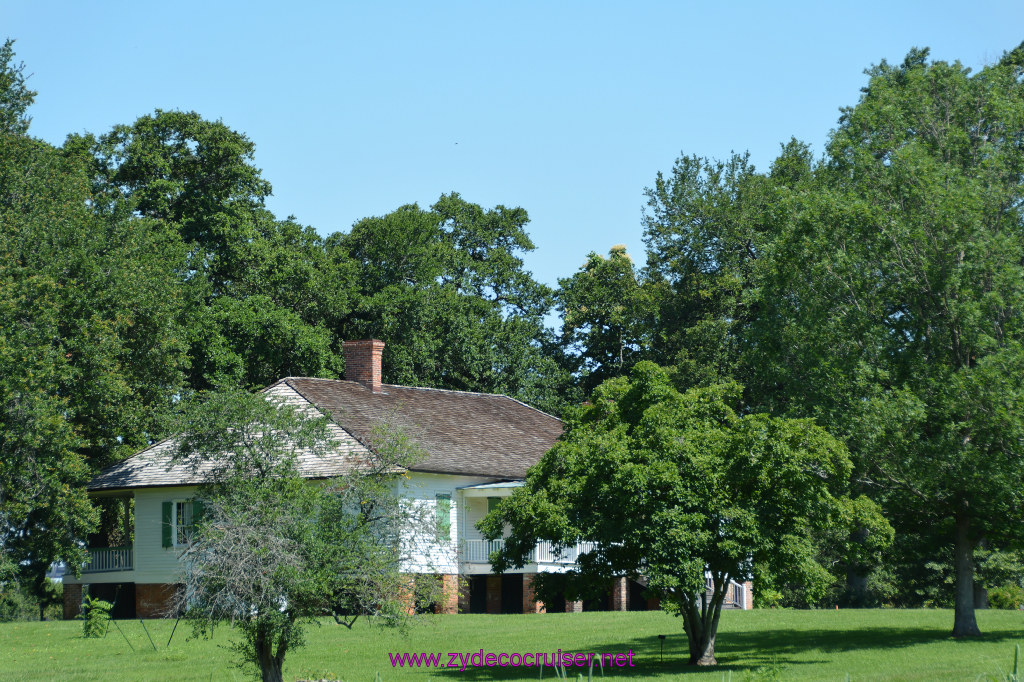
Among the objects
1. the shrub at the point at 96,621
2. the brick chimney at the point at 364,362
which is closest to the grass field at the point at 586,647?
the shrub at the point at 96,621

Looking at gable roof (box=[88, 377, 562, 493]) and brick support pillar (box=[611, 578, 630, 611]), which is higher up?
gable roof (box=[88, 377, 562, 493])

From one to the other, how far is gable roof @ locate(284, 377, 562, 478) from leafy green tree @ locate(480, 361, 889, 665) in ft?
43.0

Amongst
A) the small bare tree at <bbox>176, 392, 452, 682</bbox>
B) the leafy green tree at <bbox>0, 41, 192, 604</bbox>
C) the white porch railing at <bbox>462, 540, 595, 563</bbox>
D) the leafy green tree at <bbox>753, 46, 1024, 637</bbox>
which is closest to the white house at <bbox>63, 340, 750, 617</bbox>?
the white porch railing at <bbox>462, 540, 595, 563</bbox>

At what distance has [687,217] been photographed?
4803 centimetres

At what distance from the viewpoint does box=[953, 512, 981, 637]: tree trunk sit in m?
23.4

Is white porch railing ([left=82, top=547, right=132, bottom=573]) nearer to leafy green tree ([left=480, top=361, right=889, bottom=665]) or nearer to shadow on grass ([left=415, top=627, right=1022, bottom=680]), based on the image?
shadow on grass ([left=415, top=627, right=1022, bottom=680])

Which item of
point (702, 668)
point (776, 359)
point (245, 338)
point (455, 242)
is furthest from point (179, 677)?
point (455, 242)

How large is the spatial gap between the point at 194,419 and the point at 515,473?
21090mm

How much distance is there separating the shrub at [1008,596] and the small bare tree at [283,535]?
80.2 ft

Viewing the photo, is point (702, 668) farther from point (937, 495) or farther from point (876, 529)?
point (937, 495)

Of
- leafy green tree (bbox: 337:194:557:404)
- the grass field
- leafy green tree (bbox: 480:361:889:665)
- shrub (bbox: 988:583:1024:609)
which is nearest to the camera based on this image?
leafy green tree (bbox: 480:361:889:665)

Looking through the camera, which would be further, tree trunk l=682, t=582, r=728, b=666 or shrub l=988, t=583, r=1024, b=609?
shrub l=988, t=583, r=1024, b=609

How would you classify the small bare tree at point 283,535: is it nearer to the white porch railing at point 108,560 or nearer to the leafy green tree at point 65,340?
the leafy green tree at point 65,340

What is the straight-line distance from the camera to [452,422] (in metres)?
39.0
